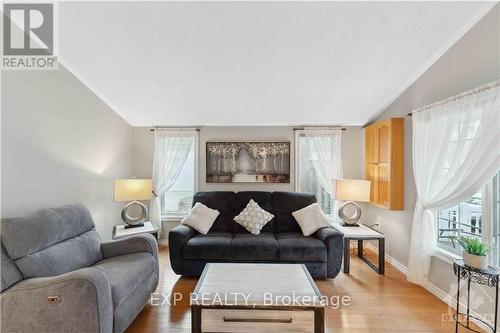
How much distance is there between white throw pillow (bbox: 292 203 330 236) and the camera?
3.06m

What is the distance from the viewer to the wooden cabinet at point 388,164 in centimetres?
307

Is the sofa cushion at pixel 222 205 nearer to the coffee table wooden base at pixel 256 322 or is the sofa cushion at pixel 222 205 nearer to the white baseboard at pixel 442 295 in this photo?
the coffee table wooden base at pixel 256 322

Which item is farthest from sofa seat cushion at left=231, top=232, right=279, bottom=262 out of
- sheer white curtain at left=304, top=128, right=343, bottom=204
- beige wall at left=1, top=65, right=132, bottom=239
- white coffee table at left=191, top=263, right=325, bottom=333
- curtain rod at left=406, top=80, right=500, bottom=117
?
curtain rod at left=406, top=80, right=500, bottom=117

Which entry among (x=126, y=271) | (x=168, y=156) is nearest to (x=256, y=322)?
(x=126, y=271)

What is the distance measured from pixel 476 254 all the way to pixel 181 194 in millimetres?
3750

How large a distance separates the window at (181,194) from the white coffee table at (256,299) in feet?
6.66

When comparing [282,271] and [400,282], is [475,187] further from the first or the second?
[282,271]

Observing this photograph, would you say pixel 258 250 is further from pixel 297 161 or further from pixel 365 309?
pixel 297 161

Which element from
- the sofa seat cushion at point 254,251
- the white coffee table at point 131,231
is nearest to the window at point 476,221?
the sofa seat cushion at point 254,251

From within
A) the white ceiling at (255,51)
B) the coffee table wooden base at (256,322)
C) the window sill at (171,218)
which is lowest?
the coffee table wooden base at (256,322)

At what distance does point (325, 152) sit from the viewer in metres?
3.95

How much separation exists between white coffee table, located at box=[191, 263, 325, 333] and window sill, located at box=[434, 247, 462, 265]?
150 cm

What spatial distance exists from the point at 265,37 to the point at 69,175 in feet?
8.49

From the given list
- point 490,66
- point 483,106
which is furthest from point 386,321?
point 490,66
